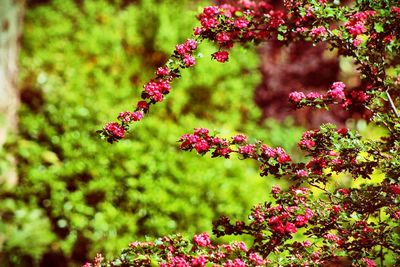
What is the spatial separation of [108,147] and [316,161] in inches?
102

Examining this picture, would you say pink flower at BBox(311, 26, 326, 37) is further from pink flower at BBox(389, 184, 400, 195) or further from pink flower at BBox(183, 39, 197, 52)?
pink flower at BBox(389, 184, 400, 195)

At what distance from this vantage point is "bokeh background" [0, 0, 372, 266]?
441 cm

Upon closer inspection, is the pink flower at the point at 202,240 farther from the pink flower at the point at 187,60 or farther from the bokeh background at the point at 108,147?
the bokeh background at the point at 108,147

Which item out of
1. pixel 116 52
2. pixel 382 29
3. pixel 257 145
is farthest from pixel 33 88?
pixel 382 29

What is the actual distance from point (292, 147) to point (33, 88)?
9.92 ft

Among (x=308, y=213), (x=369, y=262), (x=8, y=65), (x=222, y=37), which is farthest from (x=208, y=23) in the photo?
(x=8, y=65)

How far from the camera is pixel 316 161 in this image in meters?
2.28

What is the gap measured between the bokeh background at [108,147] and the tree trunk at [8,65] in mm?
150

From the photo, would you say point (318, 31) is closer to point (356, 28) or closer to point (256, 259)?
point (356, 28)

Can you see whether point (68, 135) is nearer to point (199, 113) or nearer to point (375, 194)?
point (199, 113)

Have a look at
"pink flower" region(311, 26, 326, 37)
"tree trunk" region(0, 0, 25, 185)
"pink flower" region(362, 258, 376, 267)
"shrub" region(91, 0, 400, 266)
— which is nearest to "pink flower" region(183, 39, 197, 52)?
"shrub" region(91, 0, 400, 266)

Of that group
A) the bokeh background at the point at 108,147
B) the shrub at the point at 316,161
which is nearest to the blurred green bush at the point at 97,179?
the bokeh background at the point at 108,147

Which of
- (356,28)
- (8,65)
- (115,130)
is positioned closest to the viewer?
(115,130)

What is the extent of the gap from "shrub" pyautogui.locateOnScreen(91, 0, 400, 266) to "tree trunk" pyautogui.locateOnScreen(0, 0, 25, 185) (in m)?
3.37
